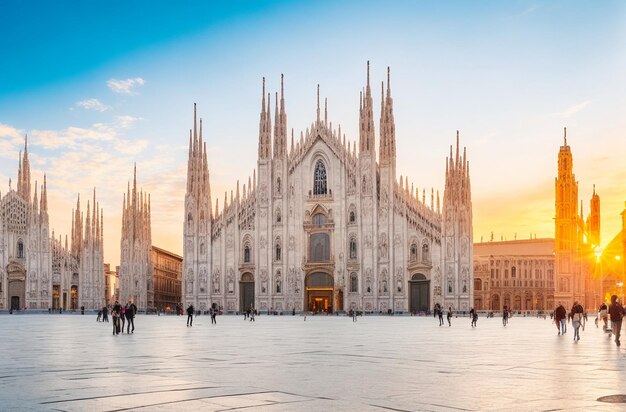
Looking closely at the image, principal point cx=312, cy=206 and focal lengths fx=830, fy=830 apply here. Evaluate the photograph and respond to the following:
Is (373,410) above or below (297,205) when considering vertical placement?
below

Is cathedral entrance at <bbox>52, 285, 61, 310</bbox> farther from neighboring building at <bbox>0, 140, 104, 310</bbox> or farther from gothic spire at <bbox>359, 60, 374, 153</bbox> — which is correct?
gothic spire at <bbox>359, 60, 374, 153</bbox>

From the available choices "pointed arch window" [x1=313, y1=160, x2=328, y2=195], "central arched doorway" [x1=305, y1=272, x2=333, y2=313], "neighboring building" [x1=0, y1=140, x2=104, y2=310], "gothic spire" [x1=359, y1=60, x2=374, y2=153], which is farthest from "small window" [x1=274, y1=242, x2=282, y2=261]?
"neighboring building" [x1=0, y1=140, x2=104, y2=310]

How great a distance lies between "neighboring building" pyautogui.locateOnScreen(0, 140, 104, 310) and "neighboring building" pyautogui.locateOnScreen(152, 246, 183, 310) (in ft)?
30.5

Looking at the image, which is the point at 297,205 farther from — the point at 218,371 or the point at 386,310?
the point at 218,371

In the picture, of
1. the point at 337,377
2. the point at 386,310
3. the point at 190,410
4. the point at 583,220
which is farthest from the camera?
the point at 583,220

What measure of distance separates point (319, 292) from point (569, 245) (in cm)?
3251

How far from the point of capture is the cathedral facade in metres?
73.8

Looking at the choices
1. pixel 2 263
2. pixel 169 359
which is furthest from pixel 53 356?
pixel 2 263

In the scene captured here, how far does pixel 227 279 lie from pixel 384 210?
54.8ft

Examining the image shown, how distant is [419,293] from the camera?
7450 centimetres

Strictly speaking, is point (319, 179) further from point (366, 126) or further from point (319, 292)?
point (319, 292)

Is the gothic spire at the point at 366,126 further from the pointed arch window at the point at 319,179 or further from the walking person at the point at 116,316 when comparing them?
the walking person at the point at 116,316

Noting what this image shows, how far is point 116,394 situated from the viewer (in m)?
11.5

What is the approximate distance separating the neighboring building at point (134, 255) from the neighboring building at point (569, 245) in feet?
148
